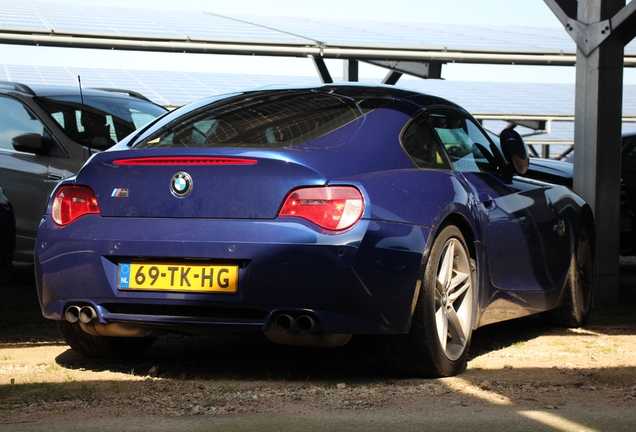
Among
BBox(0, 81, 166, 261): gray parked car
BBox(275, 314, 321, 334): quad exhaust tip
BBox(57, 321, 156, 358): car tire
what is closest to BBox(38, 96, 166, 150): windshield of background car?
BBox(0, 81, 166, 261): gray parked car

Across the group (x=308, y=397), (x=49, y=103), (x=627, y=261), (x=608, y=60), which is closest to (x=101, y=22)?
(x=49, y=103)

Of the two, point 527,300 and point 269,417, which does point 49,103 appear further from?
point 269,417

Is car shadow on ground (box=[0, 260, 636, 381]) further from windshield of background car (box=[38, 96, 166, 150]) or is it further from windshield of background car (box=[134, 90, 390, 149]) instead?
windshield of background car (box=[38, 96, 166, 150])

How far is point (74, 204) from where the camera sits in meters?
4.25

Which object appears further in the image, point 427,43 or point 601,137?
point 427,43

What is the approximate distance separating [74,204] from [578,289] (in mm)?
3532

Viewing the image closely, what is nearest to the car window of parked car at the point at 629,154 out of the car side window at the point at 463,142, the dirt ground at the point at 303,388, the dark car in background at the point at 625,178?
the dark car in background at the point at 625,178

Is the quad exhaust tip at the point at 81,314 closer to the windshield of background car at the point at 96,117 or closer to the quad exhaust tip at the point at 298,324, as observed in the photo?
the quad exhaust tip at the point at 298,324

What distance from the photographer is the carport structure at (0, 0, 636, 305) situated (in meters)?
7.57

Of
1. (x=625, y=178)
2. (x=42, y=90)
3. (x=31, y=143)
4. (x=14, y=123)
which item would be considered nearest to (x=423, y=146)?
(x=31, y=143)

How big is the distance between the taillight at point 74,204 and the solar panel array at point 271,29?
18.6 ft

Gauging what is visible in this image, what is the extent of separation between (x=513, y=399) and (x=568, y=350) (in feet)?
5.25

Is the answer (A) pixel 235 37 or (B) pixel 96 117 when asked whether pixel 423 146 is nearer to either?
(B) pixel 96 117

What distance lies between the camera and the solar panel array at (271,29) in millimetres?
10352
